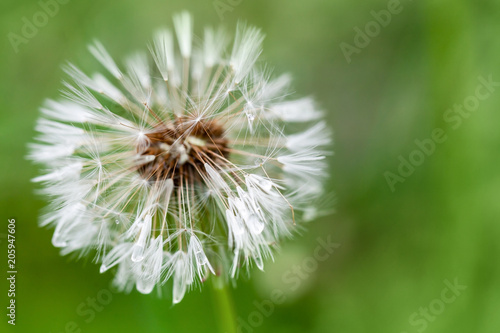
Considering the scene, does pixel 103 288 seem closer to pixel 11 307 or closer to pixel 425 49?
pixel 11 307

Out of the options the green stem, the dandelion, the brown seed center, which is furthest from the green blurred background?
the brown seed center

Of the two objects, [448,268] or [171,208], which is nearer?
[171,208]

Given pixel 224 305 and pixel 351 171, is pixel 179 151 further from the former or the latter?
pixel 351 171

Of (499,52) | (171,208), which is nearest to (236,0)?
(499,52)

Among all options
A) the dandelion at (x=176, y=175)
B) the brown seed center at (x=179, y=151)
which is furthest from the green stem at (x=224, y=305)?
the brown seed center at (x=179, y=151)

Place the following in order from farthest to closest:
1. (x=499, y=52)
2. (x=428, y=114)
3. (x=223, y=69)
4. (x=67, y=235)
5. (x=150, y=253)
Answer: (x=428, y=114) < (x=499, y=52) < (x=223, y=69) < (x=67, y=235) < (x=150, y=253)

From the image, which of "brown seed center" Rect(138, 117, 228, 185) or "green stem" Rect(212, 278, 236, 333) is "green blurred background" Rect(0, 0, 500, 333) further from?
"brown seed center" Rect(138, 117, 228, 185)

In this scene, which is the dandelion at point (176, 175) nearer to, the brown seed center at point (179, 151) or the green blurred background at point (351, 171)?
the brown seed center at point (179, 151)
